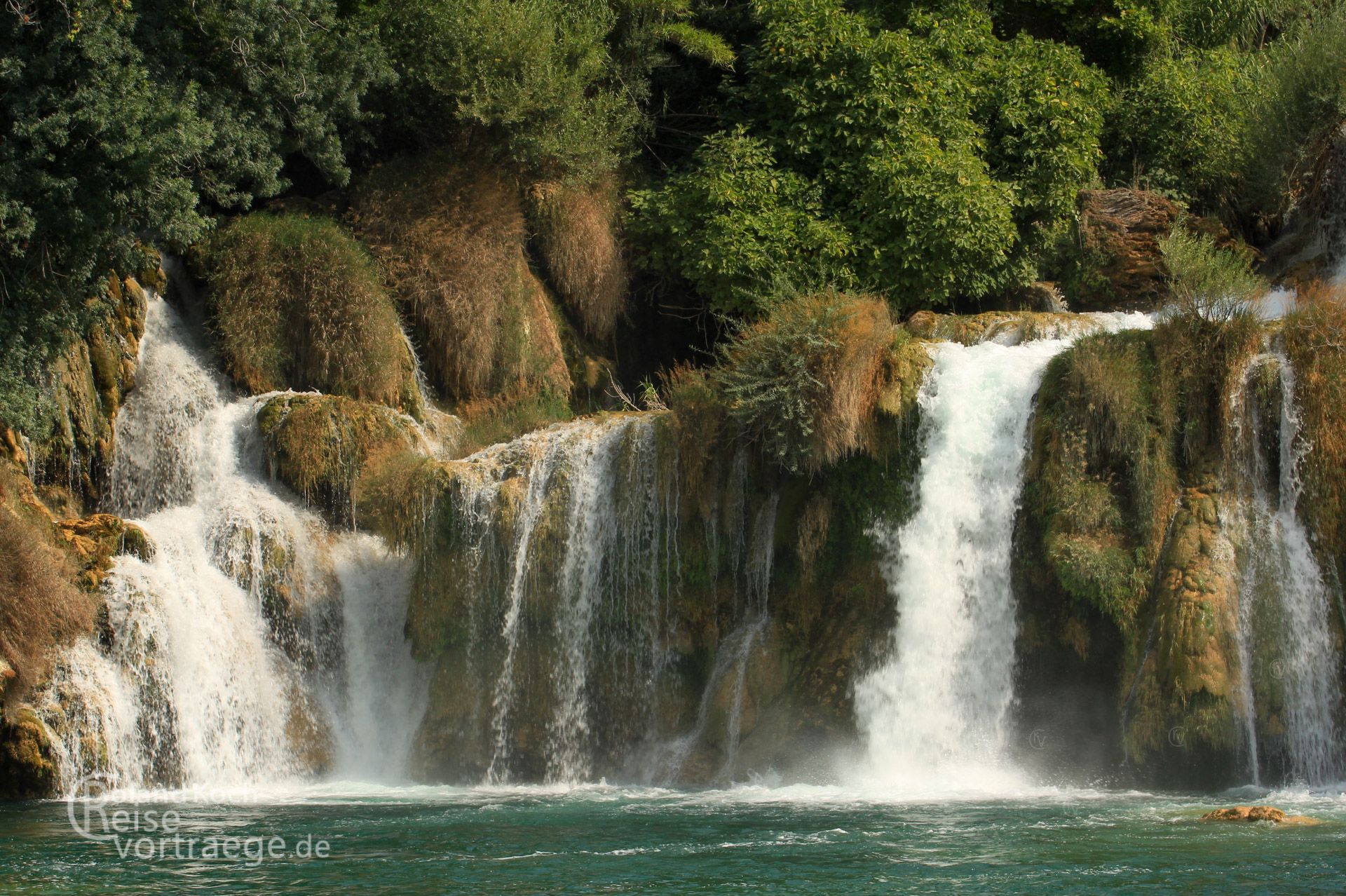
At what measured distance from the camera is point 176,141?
741 inches

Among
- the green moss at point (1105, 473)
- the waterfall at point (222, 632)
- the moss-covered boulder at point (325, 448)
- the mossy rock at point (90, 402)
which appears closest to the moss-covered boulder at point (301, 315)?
the waterfall at point (222, 632)

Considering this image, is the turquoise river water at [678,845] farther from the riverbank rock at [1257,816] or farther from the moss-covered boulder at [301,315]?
the moss-covered boulder at [301,315]

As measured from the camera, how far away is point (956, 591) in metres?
17.8

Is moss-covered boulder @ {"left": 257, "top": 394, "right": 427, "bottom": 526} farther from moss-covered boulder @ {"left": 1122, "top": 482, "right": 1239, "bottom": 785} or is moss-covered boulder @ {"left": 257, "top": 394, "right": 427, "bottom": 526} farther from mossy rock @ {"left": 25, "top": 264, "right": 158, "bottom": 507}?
moss-covered boulder @ {"left": 1122, "top": 482, "right": 1239, "bottom": 785}

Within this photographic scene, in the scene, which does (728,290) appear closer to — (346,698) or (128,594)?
(346,698)

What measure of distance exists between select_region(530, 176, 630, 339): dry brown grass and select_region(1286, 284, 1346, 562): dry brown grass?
11235 millimetres

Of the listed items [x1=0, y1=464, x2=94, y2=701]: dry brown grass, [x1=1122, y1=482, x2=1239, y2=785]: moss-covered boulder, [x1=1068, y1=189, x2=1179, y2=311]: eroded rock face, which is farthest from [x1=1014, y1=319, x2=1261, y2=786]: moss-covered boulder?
[x1=0, y1=464, x2=94, y2=701]: dry brown grass

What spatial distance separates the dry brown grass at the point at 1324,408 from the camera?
52.9ft

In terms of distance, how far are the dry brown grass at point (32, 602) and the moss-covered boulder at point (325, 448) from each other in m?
3.56

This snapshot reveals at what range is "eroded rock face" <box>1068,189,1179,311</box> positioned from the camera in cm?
2333

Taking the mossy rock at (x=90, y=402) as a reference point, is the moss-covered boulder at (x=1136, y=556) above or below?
below

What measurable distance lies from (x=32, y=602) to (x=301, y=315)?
686 centimetres

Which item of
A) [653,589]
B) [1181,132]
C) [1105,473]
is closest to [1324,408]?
[1105,473]

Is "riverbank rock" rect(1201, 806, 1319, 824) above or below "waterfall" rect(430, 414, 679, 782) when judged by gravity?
below
